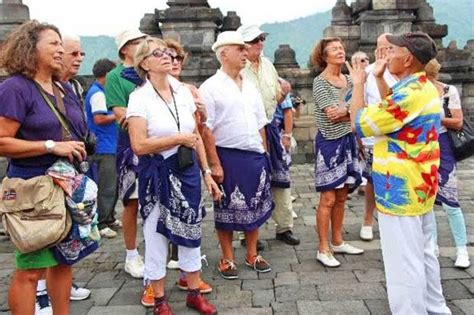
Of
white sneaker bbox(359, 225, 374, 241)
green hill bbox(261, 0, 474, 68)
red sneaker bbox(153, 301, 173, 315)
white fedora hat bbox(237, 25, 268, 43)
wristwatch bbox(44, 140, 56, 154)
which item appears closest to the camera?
wristwatch bbox(44, 140, 56, 154)

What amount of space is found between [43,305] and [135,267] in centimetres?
115

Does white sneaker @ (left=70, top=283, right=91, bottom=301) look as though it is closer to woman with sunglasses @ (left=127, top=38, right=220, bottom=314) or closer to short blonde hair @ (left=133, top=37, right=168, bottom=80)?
woman with sunglasses @ (left=127, top=38, right=220, bottom=314)

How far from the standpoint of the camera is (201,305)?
3.88m

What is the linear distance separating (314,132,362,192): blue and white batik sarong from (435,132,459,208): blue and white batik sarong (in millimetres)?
726

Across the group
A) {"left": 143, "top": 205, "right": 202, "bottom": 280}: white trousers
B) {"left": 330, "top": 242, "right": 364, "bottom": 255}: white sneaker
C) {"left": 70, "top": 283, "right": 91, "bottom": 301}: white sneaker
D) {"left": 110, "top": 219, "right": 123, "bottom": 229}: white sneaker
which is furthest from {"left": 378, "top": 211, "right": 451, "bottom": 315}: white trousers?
{"left": 110, "top": 219, "right": 123, "bottom": 229}: white sneaker

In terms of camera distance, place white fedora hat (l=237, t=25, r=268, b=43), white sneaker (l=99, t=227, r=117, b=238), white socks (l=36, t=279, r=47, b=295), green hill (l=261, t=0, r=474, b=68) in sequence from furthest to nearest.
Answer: green hill (l=261, t=0, r=474, b=68) < white sneaker (l=99, t=227, r=117, b=238) < white fedora hat (l=237, t=25, r=268, b=43) < white socks (l=36, t=279, r=47, b=295)

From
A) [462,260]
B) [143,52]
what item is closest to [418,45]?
[143,52]

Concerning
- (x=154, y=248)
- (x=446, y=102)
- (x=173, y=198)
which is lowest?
(x=154, y=248)

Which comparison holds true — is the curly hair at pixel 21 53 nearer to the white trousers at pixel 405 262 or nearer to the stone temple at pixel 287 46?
the white trousers at pixel 405 262

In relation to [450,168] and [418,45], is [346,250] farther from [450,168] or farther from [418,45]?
[418,45]

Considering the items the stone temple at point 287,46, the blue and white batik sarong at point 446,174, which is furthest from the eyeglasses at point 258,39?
the stone temple at point 287,46

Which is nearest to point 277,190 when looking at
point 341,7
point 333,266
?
point 333,266

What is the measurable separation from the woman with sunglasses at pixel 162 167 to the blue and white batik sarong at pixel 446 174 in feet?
7.06

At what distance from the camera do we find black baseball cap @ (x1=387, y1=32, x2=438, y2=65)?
3.22 meters
